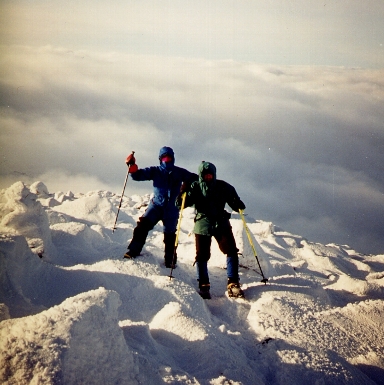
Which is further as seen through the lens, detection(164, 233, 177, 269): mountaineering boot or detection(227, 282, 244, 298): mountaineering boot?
detection(164, 233, 177, 269): mountaineering boot

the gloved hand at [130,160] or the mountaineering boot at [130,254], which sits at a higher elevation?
the gloved hand at [130,160]

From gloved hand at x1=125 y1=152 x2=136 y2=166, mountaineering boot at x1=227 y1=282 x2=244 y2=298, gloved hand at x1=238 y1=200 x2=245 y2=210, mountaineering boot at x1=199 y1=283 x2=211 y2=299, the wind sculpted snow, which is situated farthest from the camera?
gloved hand at x1=125 y1=152 x2=136 y2=166

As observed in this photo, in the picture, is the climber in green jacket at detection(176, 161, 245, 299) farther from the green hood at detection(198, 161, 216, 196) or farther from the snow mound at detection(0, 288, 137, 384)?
the snow mound at detection(0, 288, 137, 384)

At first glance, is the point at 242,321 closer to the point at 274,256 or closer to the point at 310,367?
the point at 310,367

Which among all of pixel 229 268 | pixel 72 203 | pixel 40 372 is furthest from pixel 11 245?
pixel 72 203

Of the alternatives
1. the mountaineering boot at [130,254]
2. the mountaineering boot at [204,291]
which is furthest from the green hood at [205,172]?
the mountaineering boot at [130,254]

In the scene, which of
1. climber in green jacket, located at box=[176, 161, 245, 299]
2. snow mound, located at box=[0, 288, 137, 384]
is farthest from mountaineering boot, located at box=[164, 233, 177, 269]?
snow mound, located at box=[0, 288, 137, 384]

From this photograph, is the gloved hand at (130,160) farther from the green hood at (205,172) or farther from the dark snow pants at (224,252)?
the dark snow pants at (224,252)

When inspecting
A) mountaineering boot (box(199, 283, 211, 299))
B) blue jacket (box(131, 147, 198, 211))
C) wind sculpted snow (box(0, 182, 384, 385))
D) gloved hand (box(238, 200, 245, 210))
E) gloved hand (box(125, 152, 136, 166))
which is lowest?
mountaineering boot (box(199, 283, 211, 299))
